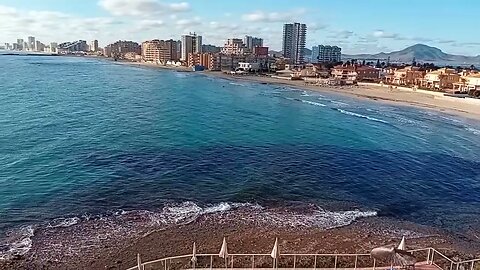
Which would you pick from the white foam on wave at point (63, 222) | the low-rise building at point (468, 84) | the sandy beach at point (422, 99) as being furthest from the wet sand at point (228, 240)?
the low-rise building at point (468, 84)

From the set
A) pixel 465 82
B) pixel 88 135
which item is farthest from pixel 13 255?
pixel 465 82

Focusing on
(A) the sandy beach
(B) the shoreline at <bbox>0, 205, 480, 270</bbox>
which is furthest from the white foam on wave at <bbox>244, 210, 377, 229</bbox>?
(A) the sandy beach

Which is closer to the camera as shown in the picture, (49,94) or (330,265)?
(330,265)

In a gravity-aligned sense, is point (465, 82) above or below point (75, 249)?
above

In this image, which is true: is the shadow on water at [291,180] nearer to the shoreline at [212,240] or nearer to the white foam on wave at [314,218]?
the white foam on wave at [314,218]

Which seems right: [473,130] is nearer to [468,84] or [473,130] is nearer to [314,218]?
[314,218]

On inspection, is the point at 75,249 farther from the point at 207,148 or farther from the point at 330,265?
the point at 207,148
